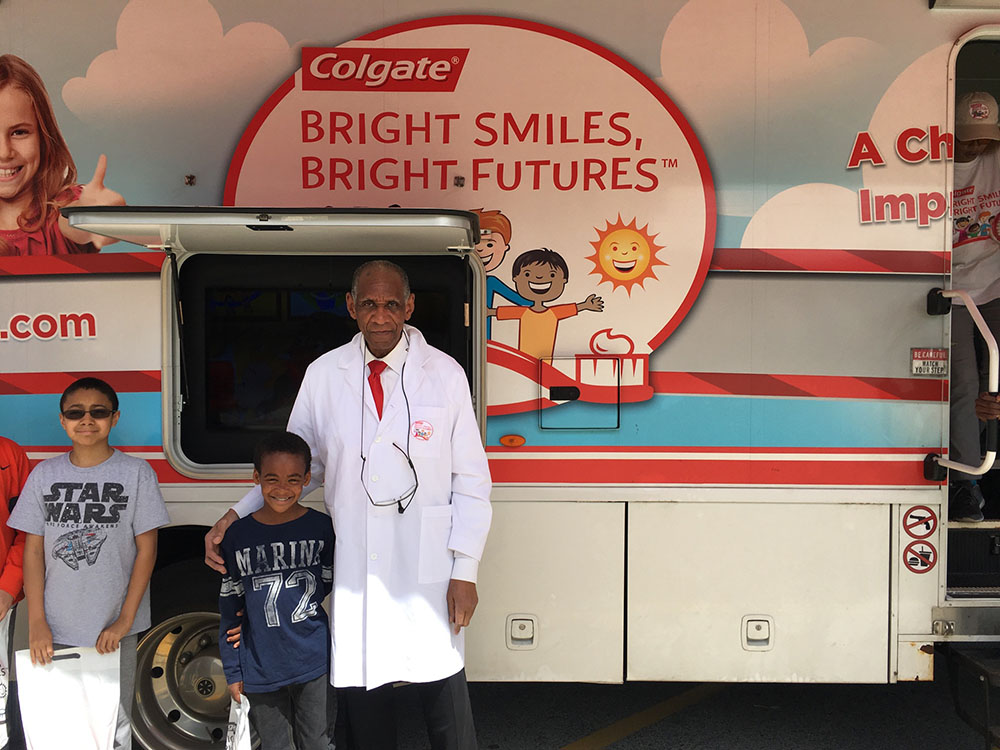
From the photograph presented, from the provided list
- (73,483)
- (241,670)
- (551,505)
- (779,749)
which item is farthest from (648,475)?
(73,483)

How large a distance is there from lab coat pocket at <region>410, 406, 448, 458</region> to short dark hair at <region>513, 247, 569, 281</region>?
0.82 meters

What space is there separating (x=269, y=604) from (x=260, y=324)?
4.15 ft

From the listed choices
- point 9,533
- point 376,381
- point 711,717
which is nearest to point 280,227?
point 376,381

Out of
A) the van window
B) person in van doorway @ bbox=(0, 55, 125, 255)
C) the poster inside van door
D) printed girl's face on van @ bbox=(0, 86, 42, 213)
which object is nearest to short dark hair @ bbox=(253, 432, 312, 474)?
the van window

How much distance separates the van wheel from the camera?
3.38 metres

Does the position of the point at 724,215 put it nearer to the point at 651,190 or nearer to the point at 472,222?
the point at 651,190

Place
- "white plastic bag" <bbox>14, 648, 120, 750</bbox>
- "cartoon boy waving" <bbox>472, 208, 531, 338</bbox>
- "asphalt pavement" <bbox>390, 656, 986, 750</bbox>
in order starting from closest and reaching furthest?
1. "white plastic bag" <bbox>14, 648, 120, 750</bbox>
2. "cartoon boy waving" <bbox>472, 208, 531, 338</bbox>
3. "asphalt pavement" <bbox>390, 656, 986, 750</bbox>

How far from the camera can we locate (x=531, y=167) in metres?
3.31

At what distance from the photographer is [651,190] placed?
3.31 metres

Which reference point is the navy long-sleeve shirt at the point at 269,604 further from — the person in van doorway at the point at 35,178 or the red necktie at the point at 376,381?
the person in van doorway at the point at 35,178

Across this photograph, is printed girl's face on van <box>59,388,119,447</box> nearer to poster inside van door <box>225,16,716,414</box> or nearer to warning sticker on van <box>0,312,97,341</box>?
warning sticker on van <box>0,312,97,341</box>

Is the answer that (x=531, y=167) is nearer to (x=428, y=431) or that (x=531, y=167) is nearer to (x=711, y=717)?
(x=428, y=431)

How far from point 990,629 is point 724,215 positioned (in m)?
2.04

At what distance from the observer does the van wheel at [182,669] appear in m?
3.38
